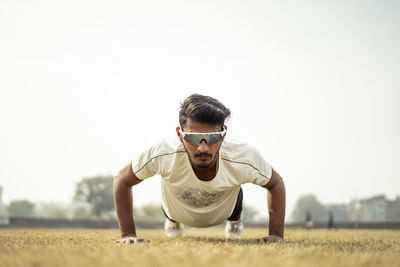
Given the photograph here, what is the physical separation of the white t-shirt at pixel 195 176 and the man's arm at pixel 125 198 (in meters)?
0.18

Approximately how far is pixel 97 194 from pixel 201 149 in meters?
79.9

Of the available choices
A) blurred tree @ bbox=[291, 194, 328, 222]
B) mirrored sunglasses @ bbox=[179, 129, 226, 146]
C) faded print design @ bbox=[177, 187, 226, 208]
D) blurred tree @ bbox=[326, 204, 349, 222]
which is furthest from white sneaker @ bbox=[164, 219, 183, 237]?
blurred tree @ bbox=[326, 204, 349, 222]

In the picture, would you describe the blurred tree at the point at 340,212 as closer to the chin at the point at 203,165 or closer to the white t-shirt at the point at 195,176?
the white t-shirt at the point at 195,176

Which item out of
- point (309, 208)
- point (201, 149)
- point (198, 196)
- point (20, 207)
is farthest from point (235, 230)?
point (309, 208)

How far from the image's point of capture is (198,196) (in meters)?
4.84

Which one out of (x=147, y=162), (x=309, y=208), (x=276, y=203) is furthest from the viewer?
(x=309, y=208)

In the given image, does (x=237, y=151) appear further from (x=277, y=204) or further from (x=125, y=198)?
(x=125, y=198)

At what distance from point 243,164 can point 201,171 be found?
0.54 metres

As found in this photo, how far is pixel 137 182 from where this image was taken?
4.96m

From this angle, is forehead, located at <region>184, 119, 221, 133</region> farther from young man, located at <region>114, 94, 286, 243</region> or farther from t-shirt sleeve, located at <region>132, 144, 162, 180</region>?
t-shirt sleeve, located at <region>132, 144, 162, 180</region>

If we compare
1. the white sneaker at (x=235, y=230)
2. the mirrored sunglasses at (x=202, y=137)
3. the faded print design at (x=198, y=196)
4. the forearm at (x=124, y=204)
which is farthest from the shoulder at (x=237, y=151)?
the white sneaker at (x=235, y=230)

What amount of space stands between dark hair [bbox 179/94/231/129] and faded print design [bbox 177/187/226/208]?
Answer: 33.9 inches

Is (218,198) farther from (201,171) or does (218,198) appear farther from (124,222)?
(124,222)

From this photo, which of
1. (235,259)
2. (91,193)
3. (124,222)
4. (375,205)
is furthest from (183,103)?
(375,205)
